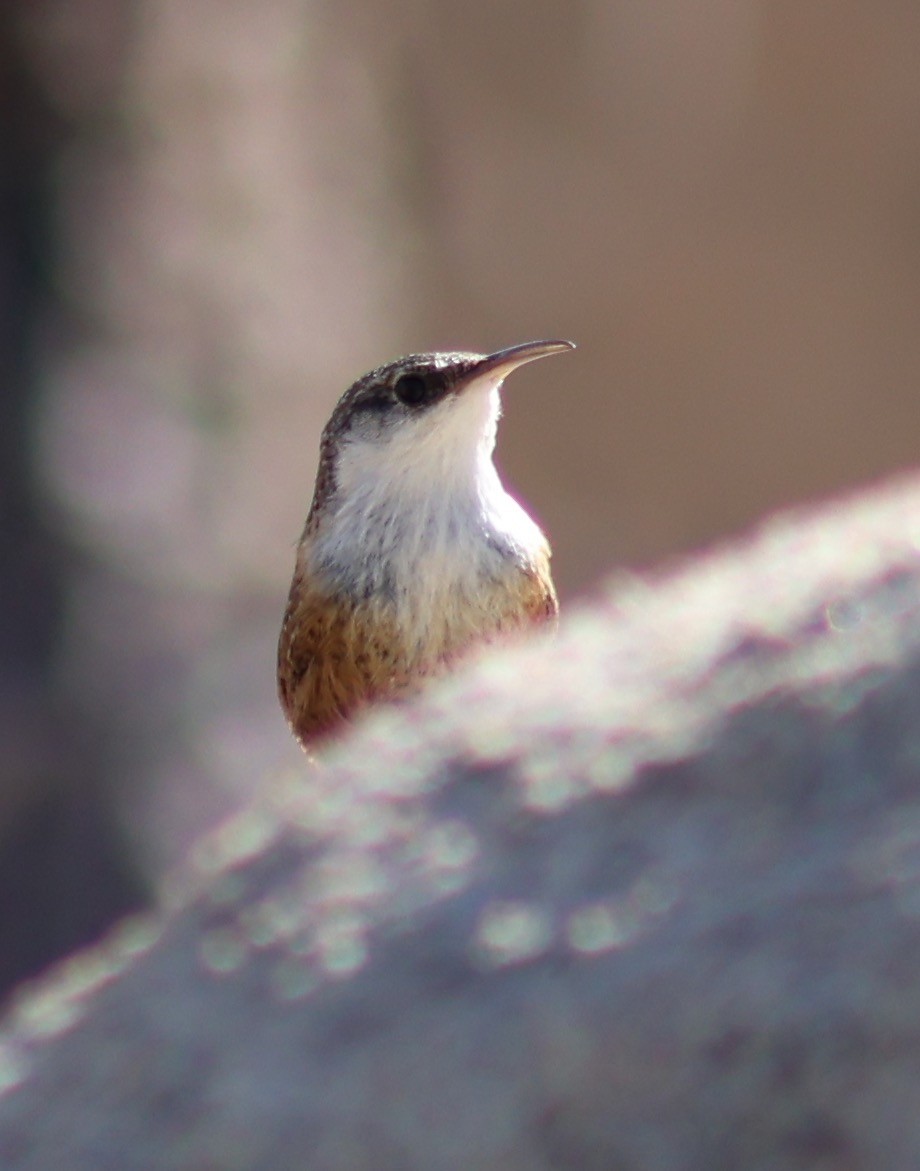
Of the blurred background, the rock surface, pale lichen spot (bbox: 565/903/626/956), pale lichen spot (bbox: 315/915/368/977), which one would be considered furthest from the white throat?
the blurred background

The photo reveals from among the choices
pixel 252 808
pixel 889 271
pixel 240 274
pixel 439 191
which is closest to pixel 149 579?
pixel 240 274

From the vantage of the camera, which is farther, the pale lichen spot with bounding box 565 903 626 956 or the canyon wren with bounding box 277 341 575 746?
the canyon wren with bounding box 277 341 575 746

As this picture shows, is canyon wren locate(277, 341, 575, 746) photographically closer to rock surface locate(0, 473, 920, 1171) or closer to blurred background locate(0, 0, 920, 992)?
rock surface locate(0, 473, 920, 1171)

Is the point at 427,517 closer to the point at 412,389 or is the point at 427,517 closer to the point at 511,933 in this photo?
the point at 412,389

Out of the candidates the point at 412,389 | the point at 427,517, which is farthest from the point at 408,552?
the point at 412,389

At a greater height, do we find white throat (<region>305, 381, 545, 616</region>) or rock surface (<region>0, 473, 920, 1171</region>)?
white throat (<region>305, 381, 545, 616</region>)

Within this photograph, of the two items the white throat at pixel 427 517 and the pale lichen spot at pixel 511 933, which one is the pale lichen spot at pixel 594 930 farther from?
the white throat at pixel 427 517

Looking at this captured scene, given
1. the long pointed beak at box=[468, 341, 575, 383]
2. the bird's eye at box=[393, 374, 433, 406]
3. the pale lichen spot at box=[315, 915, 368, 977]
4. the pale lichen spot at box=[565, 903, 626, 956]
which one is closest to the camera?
the pale lichen spot at box=[565, 903, 626, 956]
